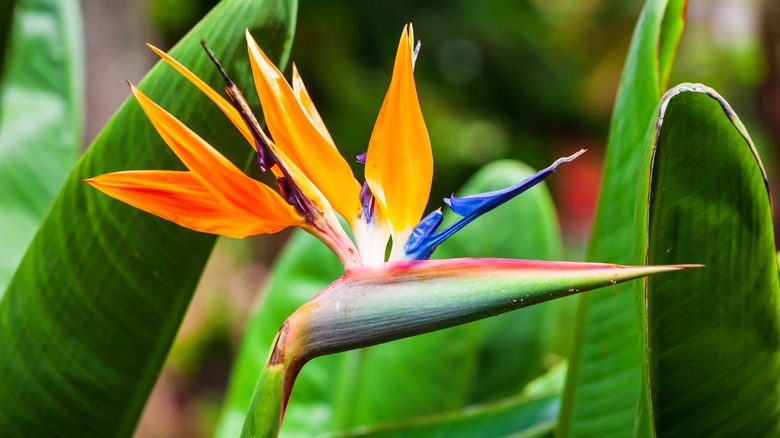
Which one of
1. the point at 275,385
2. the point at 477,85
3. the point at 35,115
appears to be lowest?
the point at 275,385

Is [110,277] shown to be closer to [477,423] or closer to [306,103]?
[306,103]

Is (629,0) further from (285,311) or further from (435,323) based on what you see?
(435,323)

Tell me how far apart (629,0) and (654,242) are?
4802mm

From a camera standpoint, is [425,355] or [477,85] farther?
[477,85]

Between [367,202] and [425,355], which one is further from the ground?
[425,355]

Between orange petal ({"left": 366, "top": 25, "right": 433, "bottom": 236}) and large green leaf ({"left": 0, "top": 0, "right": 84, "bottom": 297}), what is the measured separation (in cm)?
54

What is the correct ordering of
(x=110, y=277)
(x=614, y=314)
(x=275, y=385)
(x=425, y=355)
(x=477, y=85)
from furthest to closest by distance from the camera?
1. (x=477, y=85)
2. (x=425, y=355)
3. (x=614, y=314)
4. (x=110, y=277)
5. (x=275, y=385)

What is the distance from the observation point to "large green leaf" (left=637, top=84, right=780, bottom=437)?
0.39m

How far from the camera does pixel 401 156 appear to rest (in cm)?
38

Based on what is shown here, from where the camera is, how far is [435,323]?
32 centimetres

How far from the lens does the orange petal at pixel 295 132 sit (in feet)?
1.24

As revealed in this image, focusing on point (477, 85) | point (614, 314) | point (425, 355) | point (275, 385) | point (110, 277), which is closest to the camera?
point (275, 385)

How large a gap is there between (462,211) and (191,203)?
4.9 inches

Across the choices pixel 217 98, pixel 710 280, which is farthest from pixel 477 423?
pixel 217 98
